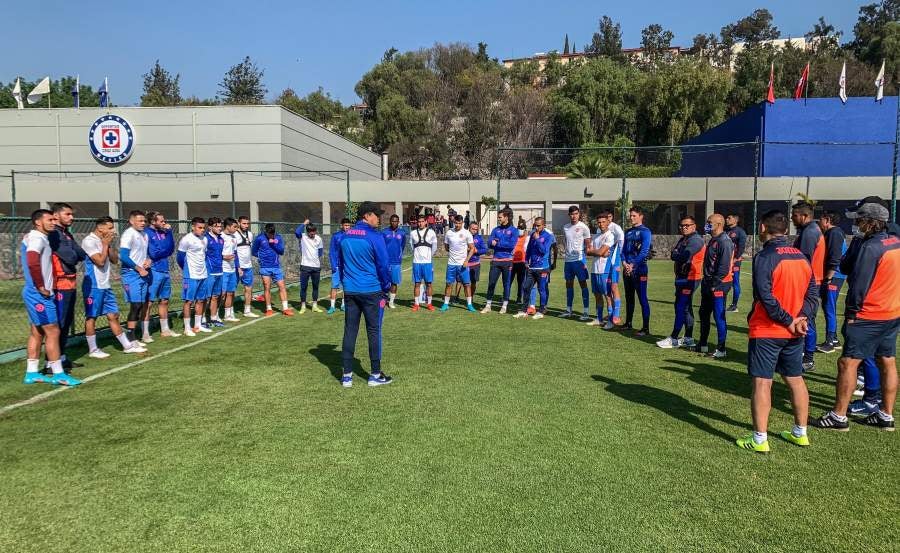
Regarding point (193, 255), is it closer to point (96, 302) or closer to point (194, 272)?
point (194, 272)

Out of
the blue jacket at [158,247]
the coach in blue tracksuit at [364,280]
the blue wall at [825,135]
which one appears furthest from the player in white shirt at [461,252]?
the blue wall at [825,135]

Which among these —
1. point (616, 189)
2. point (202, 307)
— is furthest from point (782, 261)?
point (616, 189)

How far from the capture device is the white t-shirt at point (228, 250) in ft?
33.0

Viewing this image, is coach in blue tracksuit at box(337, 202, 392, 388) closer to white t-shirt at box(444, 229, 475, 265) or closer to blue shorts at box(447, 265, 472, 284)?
white t-shirt at box(444, 229, 475, 265)

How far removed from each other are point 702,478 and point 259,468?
10.4 feet

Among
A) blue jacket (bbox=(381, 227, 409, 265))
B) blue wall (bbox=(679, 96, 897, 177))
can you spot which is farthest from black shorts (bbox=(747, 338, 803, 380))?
blue wall (bbox=(679, 96, 897, 177))

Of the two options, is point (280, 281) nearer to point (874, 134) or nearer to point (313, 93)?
point (874, 134)

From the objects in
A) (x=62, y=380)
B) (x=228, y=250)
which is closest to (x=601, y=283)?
(x=228, y=250)

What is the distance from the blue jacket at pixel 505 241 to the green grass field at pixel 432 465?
14.4 ft

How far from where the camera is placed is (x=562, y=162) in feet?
94.2

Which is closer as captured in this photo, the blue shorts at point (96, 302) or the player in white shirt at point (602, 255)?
the blue shorts at point (96, 302)

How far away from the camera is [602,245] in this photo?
970cm

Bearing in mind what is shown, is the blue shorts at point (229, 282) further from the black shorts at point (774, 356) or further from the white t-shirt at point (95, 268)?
the black shorts at point (774, 356)

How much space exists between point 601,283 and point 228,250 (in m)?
6.61
